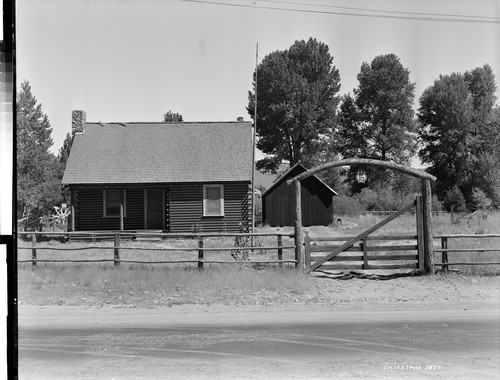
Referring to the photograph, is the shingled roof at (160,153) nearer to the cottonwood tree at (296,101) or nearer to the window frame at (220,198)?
the window frame at (220,198)

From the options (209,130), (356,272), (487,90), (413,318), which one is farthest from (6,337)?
(487,90)

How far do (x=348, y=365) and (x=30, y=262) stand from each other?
10.4 meters

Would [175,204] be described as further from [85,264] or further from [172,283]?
[172,283]

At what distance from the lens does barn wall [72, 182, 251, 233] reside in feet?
83.2

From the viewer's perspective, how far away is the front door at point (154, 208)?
2612 centimetres

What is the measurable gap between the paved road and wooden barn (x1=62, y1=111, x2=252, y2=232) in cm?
1570

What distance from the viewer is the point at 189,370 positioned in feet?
19.2

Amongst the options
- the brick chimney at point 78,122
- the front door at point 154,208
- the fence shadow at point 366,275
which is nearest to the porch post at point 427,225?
the fence shadow at point 366,275

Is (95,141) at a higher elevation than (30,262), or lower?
higher

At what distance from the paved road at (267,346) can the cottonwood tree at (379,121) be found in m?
27.6

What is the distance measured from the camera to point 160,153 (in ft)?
85.1

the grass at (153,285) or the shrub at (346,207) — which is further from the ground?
the shrub at (346,207)

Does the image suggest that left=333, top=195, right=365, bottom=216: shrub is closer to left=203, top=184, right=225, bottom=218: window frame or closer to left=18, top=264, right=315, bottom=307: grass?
left=203, top=184, right=225, bottom=218: window frame

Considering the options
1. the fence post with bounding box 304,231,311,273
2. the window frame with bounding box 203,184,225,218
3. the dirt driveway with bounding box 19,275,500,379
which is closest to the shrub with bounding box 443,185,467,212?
the window frame with bounding box 203,184,225,218
